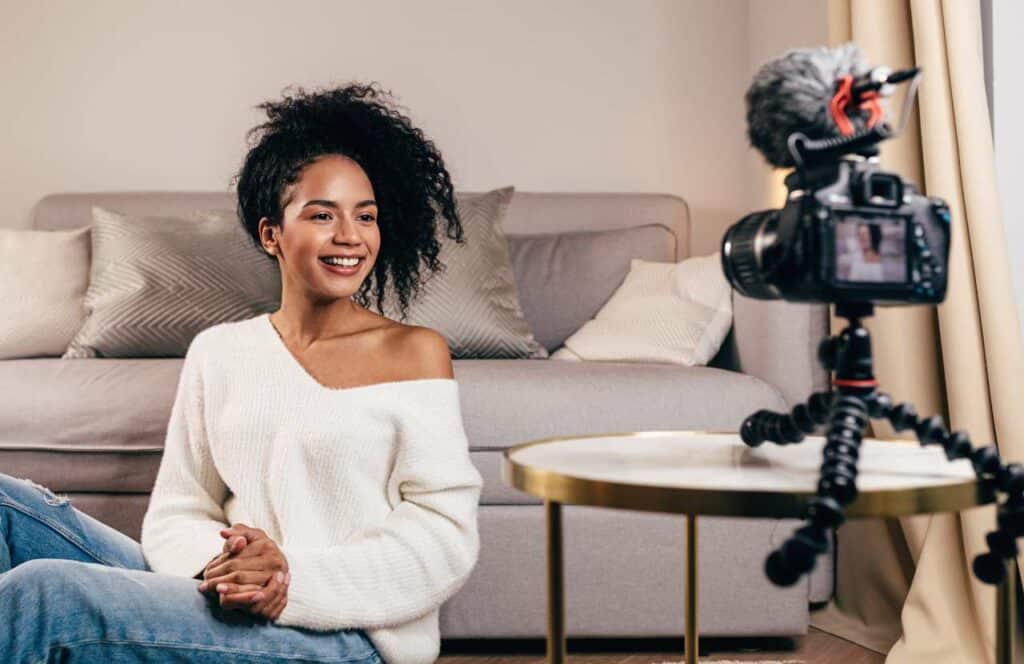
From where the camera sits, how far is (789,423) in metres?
0.96

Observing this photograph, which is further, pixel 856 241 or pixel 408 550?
pixel 408 550

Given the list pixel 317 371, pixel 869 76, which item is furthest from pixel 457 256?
pixel 869 76

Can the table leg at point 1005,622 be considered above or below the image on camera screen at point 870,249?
below

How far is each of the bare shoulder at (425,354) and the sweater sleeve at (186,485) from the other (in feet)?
0.86

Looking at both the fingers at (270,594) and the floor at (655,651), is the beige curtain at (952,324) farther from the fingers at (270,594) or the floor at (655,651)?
the fingers at (270,594)

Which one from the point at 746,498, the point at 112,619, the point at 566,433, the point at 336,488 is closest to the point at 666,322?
the point at 566,433

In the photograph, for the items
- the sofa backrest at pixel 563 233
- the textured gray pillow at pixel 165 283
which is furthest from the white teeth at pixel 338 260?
the sofa backrest at pixel 563 233

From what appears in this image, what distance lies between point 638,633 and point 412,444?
808 mm

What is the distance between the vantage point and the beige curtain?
1765 mm

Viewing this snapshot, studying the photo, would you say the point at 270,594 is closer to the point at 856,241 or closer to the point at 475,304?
the point at 856,241

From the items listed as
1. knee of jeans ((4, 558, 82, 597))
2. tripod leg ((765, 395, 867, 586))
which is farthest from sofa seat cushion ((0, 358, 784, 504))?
tripod leg ((765, 395, 867, 586))

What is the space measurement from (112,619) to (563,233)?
6.17ft

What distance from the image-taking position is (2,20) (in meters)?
3.14

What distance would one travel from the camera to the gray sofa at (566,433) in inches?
77.1
